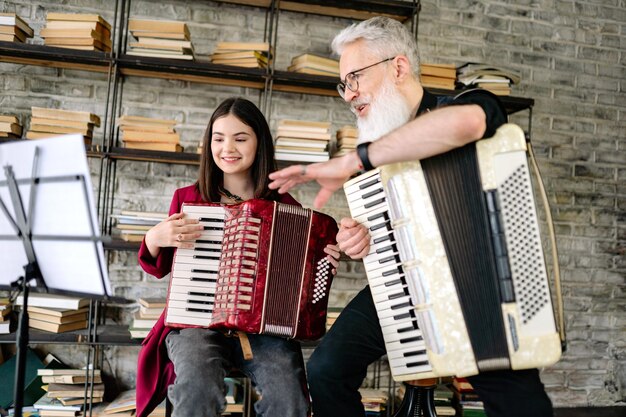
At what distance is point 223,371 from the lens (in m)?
1.74

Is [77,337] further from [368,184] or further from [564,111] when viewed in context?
[564,111]

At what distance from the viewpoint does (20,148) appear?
133cm

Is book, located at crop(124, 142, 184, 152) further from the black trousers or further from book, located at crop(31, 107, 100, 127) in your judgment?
the black trousers

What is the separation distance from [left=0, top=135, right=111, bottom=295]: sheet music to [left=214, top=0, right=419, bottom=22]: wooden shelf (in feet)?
5.86

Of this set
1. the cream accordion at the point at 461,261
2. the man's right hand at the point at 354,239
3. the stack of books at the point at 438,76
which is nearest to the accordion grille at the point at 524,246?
the cream accordion at the point at 461,261

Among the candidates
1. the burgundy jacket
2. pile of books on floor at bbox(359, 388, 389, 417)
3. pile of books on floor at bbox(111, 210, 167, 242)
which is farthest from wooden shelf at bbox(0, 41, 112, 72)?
pile of books on floor at bbox(359, 388, 389, 417)

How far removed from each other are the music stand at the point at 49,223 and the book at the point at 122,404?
1.14 metres

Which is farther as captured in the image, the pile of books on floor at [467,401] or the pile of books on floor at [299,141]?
the pile of books on floor at [467,401]

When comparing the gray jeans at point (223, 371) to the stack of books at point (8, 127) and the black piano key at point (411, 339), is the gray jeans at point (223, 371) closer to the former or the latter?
the black piano key at point (411, 339)

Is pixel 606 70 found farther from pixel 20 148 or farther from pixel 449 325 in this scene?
pixel 20 148

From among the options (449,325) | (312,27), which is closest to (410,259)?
(449,325)

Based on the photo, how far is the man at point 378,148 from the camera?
1456mm

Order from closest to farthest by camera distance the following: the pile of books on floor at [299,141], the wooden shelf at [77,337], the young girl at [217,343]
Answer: the young girl at [217,343] < the wooden shelf at [77,337] < the pile of books on floor at [299,141]

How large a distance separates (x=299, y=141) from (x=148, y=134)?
2.31 ft
